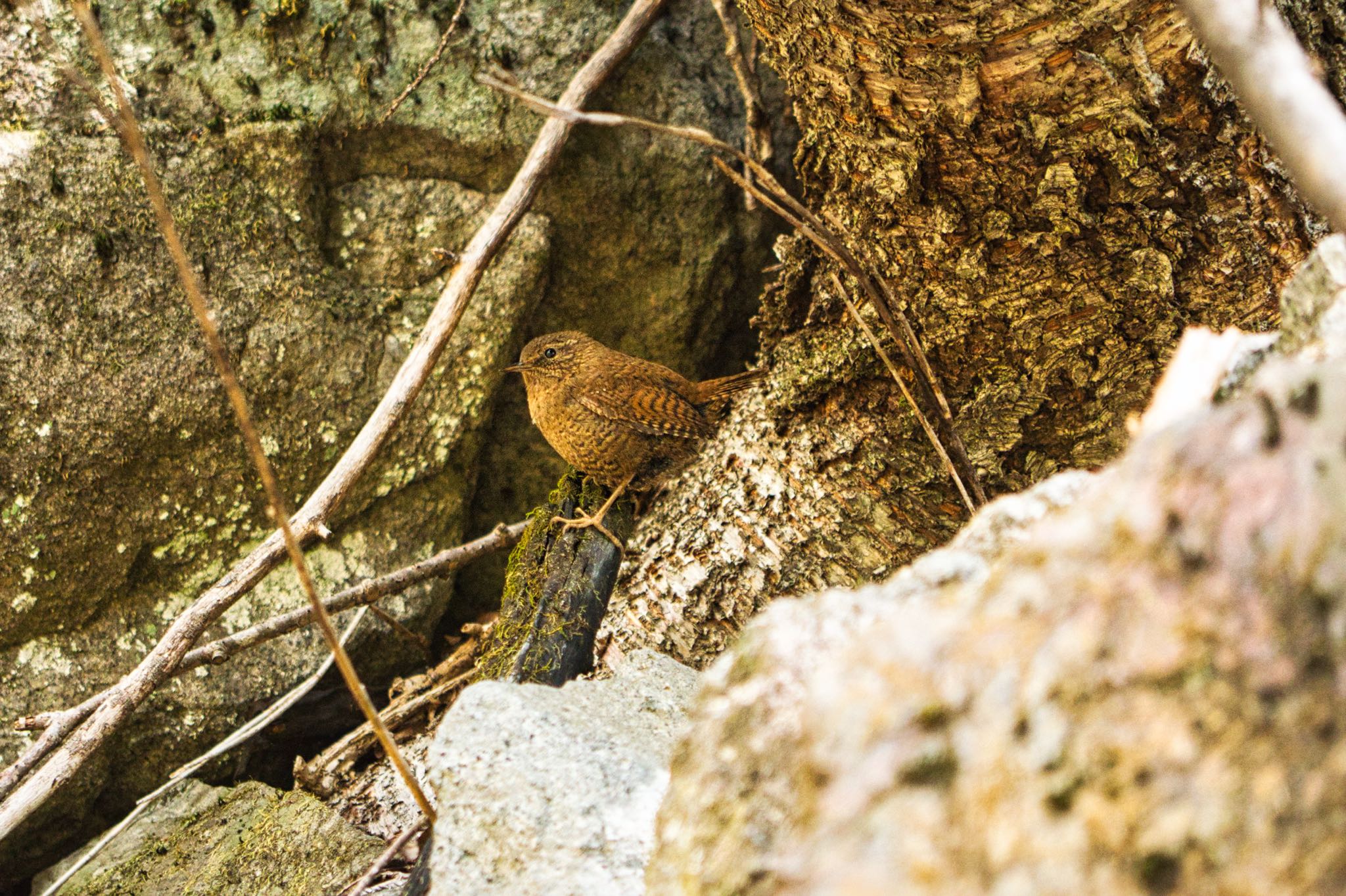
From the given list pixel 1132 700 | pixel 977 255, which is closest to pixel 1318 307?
pixel 1132 700

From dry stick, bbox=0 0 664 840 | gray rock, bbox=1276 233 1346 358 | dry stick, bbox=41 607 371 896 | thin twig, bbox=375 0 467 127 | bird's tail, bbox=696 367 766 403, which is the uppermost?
thin twig, bbox=375 0 467 127

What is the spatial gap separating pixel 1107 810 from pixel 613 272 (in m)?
3.00

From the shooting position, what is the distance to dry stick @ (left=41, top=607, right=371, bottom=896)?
2422mm

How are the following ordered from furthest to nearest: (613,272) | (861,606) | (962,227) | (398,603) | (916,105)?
(613,272) → (398,603) → (962,227) → (916,105) → (861,606)

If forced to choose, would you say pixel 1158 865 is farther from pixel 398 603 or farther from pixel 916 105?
pixel 398 603

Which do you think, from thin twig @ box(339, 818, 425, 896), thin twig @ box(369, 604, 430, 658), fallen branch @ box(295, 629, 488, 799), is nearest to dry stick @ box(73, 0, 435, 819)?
thin twig @ box(339, 818, 425, 896)

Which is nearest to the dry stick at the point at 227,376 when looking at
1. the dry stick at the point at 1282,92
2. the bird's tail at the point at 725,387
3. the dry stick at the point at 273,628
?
the dry stick at the point at 273,628

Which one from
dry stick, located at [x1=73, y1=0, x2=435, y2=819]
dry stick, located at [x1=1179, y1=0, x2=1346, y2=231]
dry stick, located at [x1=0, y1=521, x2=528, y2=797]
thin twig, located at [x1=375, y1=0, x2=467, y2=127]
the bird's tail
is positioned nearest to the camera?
dry stick, located at [x1=1179, y1=0, x2=1346, y2=231]

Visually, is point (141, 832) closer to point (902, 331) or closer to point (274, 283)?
point (274, 283)

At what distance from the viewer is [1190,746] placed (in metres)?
Answer: 0.81

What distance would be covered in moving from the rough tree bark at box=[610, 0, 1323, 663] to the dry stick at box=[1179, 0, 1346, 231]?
72 centimetres

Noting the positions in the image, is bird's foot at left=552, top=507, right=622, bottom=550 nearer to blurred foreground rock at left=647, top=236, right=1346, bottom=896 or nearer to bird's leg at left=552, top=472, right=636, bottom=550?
bird's leg at left=552, top=472, right=636, bottom=550

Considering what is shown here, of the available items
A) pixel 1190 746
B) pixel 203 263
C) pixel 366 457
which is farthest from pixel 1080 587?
pixel 203 263

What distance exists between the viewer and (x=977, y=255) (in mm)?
2094
